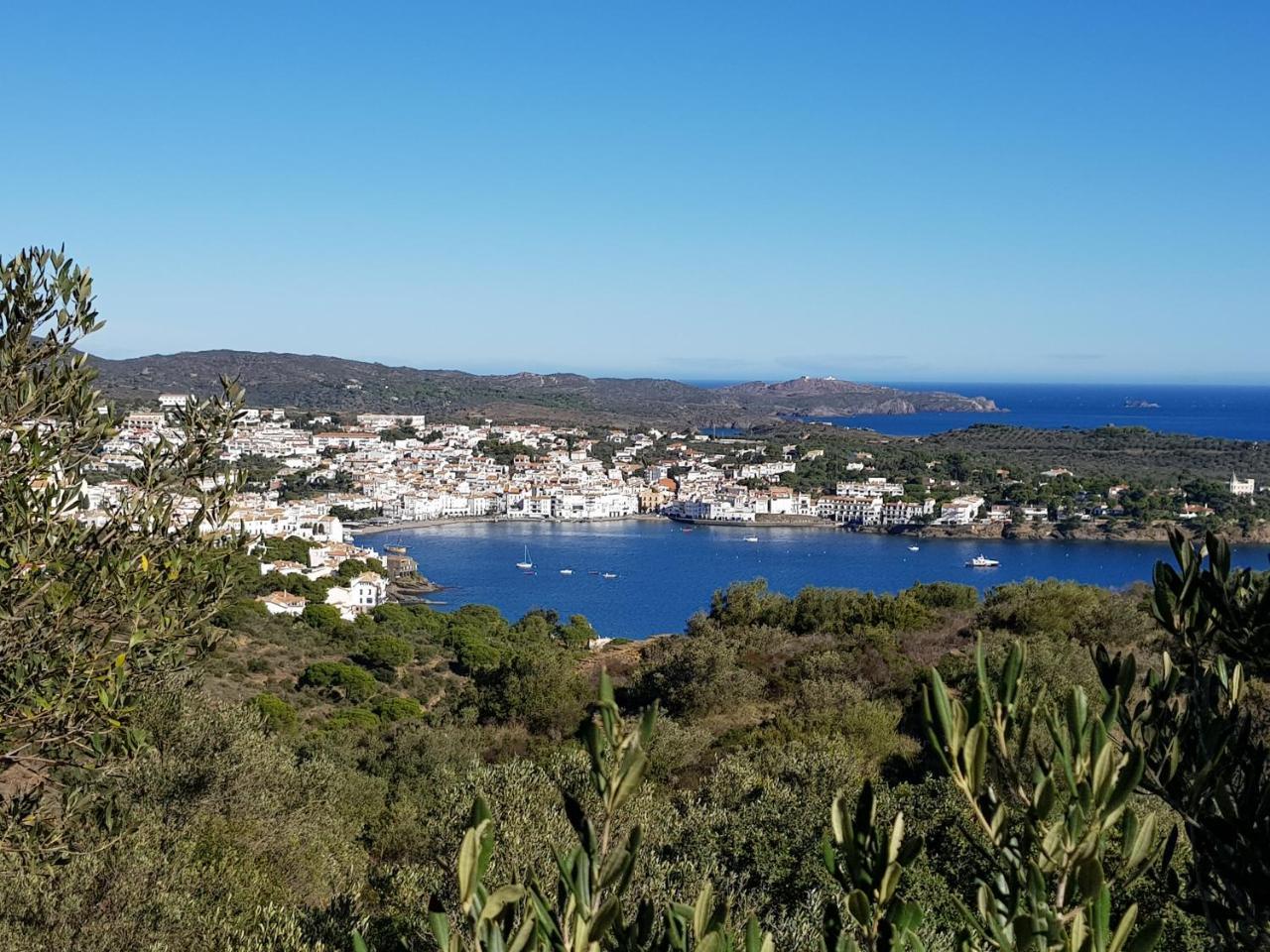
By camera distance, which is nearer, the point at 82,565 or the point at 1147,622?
the point at 82,565

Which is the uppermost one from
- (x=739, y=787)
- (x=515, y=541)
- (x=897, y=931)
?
(x=897, y=931)

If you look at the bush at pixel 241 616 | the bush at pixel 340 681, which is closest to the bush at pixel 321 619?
the bush at pixel 241 616

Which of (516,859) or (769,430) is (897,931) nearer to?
(516,859)

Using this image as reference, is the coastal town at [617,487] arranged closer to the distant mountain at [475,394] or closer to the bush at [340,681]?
the distant mountain at [475,394]

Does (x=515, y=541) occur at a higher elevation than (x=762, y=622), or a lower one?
lower

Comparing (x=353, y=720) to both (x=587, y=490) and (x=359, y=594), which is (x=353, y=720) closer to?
(x=359, y=594)

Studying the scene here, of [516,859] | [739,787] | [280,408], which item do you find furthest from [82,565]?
[280,408]
